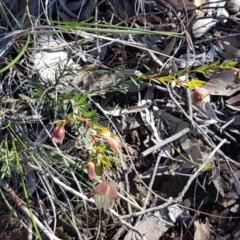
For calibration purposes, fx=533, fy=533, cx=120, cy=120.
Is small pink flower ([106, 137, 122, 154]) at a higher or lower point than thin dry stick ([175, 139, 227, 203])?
higher

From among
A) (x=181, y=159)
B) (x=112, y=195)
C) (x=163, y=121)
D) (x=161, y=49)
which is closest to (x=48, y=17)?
(x=161, y=49)

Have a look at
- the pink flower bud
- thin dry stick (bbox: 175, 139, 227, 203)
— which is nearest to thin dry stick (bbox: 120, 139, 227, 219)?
thin dry stick (bbox: 175, 139, 227, 203)

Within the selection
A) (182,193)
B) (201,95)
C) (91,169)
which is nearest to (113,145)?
(91,169)

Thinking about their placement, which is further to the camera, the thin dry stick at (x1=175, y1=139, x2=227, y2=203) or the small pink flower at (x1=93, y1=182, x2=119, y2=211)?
the thin dry stick at (x1=175, y1=139, x2=227, y2=203)

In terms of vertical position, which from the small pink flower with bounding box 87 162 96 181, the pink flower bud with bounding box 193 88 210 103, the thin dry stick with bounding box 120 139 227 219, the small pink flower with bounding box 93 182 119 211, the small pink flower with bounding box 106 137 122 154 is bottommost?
the thin dry stick with bounding box 120 139 227 219

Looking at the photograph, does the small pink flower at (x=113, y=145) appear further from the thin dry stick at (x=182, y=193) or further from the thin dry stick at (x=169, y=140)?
the thin dry stick at (x=169, y=140)

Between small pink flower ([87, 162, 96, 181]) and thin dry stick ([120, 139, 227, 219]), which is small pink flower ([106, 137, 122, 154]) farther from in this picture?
thin dry stick ([120, 139, 227, 219])

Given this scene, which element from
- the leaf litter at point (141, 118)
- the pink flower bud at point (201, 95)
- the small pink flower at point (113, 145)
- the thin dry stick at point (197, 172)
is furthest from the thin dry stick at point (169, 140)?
the small pink flower at point (113, 145)

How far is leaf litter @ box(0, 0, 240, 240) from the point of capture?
1.87 meters

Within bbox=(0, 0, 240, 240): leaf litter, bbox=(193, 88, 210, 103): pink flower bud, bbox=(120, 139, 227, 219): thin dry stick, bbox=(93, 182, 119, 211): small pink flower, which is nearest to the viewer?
bbox=(93, 182, 119, 211): small pink flower

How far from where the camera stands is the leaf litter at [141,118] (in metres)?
1.87

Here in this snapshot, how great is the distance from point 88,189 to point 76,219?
117 mm

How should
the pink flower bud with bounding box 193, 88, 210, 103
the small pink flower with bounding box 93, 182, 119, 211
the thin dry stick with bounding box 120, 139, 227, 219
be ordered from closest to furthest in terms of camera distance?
the small pink flower with bounding box 93, 182, 119, 211 → the pink flower bud with bounding box 193, 88, 210, 103 → the thin dry stick with bounding box 120, 139, 227, 219

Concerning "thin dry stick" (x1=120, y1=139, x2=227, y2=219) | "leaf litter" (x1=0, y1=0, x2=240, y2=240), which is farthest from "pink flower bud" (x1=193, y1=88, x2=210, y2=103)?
"thin dry stick" (x1=120, y1=139, x2=227, y2=219)
